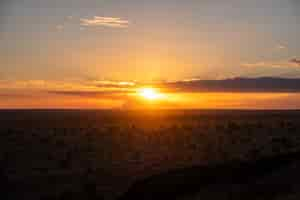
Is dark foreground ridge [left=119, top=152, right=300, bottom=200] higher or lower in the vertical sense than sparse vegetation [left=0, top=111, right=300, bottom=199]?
lower

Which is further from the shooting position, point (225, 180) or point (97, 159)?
point (97, 159)

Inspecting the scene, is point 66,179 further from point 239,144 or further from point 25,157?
point 239,144

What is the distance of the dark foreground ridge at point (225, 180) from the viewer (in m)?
14.4

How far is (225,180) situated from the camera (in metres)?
15.9

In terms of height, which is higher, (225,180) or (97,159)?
(97,159)

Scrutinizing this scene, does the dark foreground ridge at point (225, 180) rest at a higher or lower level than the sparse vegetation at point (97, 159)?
lower

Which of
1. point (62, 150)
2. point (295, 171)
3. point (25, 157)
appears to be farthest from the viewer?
point (62, 150)

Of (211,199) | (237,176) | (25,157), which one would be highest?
(25,157)

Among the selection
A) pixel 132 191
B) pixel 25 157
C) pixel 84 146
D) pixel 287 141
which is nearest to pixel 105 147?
pixel 84 146

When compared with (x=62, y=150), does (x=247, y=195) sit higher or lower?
lower

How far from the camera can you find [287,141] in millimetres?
36906

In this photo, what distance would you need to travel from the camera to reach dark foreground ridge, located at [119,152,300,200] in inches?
566

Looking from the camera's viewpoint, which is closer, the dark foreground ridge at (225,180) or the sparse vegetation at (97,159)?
the dark foreground ridge at (225,180)

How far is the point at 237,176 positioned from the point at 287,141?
2183cm
